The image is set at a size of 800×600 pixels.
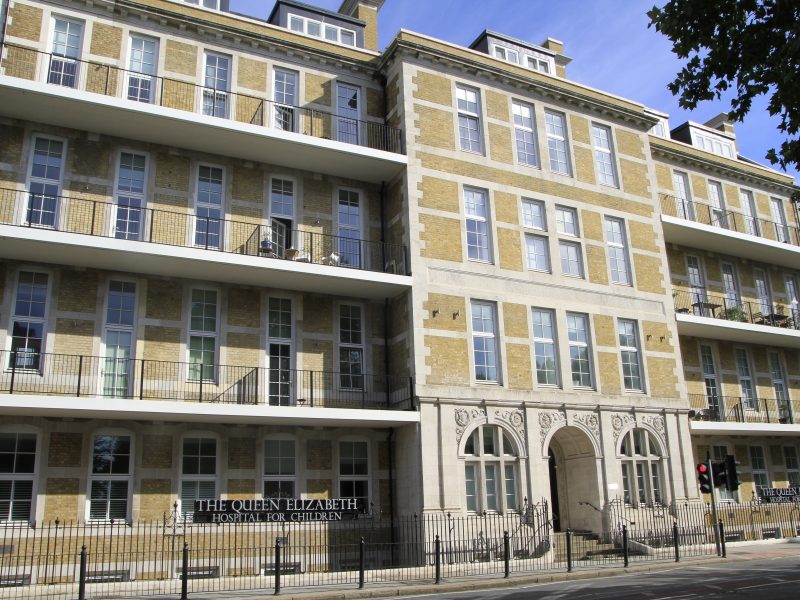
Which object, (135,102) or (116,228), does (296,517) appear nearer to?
(116,228)

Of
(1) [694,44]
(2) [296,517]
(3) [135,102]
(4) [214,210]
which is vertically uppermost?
(3) [135,102]

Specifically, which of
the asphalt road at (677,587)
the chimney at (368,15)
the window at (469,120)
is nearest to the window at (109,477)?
the asphalt road at (677,587)

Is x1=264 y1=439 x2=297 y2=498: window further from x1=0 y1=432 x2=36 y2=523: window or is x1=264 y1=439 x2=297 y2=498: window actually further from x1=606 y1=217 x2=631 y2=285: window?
x1=606 y1=217 x2=631 y2=285: window

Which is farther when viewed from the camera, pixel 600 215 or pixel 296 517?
pixel 600 215

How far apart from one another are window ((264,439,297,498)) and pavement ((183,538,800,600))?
4179mm

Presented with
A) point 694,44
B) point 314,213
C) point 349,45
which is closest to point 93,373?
point 314,213

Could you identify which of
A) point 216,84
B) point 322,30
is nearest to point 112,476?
point 216,84

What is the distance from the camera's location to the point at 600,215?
23.9 metres

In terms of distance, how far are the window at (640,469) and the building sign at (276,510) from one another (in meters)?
8.19

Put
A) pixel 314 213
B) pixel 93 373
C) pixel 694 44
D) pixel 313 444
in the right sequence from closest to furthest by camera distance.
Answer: pixel 694 44 < pixel 93 373 < pixel 313 444 < pixel 314 213

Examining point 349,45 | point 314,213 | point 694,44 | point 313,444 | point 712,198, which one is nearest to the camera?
point 694,44

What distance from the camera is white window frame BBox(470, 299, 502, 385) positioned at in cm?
2056

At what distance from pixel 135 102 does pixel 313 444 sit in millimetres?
9385

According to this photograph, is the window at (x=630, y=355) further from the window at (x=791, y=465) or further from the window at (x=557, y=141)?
the window at (x=791, y=465)
